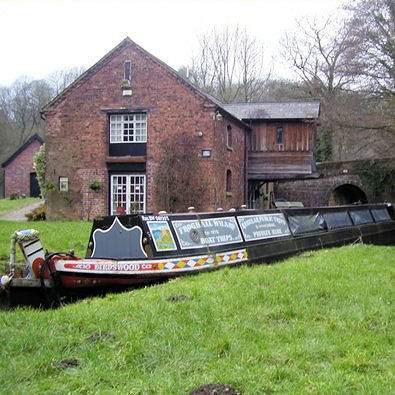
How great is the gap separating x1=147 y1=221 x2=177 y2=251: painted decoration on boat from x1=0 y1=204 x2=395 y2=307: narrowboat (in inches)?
0.7

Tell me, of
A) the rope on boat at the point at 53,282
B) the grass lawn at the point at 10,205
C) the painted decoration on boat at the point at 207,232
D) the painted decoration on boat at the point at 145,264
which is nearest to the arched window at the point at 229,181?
the painted decoration on boat at the point at 207,232

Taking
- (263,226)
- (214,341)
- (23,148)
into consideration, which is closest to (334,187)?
(263,226)

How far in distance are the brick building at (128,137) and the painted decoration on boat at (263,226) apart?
10.2 meters

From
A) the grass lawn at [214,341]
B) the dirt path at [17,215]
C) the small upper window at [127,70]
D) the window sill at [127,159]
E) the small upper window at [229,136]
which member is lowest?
the grass lawn at [214,341]

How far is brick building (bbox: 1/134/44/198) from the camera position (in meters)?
46.3

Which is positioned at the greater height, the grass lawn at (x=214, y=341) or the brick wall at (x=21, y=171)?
the brick wall at (x=21, y=171)

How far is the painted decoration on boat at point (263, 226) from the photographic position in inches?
463

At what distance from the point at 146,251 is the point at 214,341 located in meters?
4.29

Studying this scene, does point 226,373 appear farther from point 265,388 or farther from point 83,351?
point 83,351

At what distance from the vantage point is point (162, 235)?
9836 millimetres

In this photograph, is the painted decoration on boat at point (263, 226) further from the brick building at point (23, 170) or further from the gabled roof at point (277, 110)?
the brick building at point (23, 170)

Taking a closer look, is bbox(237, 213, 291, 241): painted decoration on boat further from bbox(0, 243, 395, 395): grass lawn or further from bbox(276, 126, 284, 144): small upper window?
bbox(276, 126, 284, 144): small upper window

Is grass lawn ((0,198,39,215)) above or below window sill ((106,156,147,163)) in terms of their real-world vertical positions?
below

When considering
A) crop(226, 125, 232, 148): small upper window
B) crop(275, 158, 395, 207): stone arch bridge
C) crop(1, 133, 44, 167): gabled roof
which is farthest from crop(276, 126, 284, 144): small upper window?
crop(1, 133, 44, 167): gabled roof
